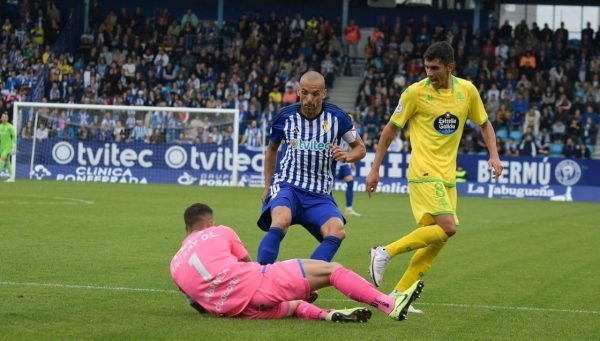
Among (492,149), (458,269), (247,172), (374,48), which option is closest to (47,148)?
(247,172)

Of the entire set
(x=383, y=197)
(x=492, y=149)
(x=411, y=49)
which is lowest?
(x=383, y=197)

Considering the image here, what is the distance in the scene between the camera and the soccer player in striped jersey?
31.5 feet

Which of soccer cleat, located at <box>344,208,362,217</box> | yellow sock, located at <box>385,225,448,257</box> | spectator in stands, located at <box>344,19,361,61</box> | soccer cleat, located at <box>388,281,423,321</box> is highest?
spectator in stands, located at <box>344,19,361,61</box>

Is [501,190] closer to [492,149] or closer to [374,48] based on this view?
[374,48]

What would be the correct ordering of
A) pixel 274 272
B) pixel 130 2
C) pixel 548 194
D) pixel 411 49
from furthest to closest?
1. pixel 130 2
2. pixel 411 49
3. pixel 548 194
4. pixel 274 272

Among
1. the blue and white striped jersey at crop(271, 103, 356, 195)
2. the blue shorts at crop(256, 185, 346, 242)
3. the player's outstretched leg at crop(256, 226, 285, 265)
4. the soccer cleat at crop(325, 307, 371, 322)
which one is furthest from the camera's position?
the blue and white striped jersey at crop(271, 103, 356, 195)

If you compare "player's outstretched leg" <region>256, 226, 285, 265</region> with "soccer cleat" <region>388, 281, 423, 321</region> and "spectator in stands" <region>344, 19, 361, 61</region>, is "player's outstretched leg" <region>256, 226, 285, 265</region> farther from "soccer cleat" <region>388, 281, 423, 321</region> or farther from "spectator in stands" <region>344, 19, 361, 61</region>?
"spectator in stands" <region>344, 19, 361, 61</region>

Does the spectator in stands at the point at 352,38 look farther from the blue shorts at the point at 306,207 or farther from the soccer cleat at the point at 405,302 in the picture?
the soccer cleat at the point at 405,302

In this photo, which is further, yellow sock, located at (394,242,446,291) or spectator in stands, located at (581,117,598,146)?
spectator in stands, located at (581,117,598,146)

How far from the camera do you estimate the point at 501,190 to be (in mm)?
34750

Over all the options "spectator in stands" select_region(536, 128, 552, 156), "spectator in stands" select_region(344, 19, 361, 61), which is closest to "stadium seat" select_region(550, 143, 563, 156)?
"spectator in stands" select_region(536, 128, 552, 156)

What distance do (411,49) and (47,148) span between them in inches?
602

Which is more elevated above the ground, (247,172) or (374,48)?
(374,48)

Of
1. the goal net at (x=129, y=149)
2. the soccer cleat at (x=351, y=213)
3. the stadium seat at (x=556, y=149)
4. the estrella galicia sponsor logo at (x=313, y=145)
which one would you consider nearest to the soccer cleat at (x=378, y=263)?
the estrella galicia sponsor logo at (x=313, y=145)
